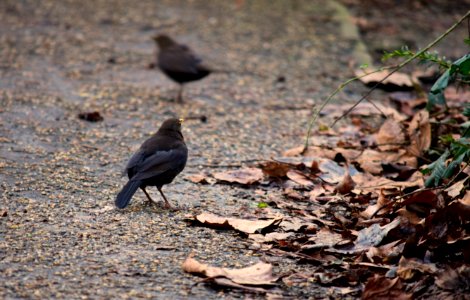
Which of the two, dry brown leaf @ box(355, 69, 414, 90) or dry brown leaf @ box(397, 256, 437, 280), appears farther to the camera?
dry brown leaf @ box(355, 69, 414, 90)

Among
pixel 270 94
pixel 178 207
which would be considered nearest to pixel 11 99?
pixel 270 94

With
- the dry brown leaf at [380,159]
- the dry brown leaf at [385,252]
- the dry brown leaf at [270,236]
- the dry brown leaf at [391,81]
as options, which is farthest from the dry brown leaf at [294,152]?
the dry brown leaf at [391,81]

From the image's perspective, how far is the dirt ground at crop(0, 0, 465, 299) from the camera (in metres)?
3.94

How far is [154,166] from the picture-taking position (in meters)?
5.05

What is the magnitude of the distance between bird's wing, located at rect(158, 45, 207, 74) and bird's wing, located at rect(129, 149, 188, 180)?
289 cm

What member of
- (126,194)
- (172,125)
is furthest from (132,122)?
(126,194)

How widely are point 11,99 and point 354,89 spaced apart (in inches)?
136

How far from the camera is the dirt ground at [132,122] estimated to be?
3.94 meters

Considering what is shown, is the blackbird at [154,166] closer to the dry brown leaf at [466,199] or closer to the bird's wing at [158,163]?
the bird's wing at [158,163]

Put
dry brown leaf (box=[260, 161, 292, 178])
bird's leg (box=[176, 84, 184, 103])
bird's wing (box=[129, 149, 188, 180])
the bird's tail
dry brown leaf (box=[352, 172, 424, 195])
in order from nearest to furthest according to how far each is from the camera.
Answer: the bird's tail → bird's wing (box=[129, 149, 188, 180]) → dry brown leaf (box=[352, 172, 424, 195]) → dry brown leaf (box=[260, 161, 292, 178]) → bird's leg (box=[176, 84, 184, 103])

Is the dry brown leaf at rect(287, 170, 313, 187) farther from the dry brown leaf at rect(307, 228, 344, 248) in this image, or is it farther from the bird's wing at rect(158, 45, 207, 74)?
the bird's wing at rect(158, 45, 207, 74)

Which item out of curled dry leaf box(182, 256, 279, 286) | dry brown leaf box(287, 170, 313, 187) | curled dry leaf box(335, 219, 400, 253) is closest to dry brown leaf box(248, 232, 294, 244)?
curled dry leaf box(335, 219, 400, 253)

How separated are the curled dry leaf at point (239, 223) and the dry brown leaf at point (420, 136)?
68.9 inches

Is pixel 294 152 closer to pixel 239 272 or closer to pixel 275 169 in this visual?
pixel 275 169
